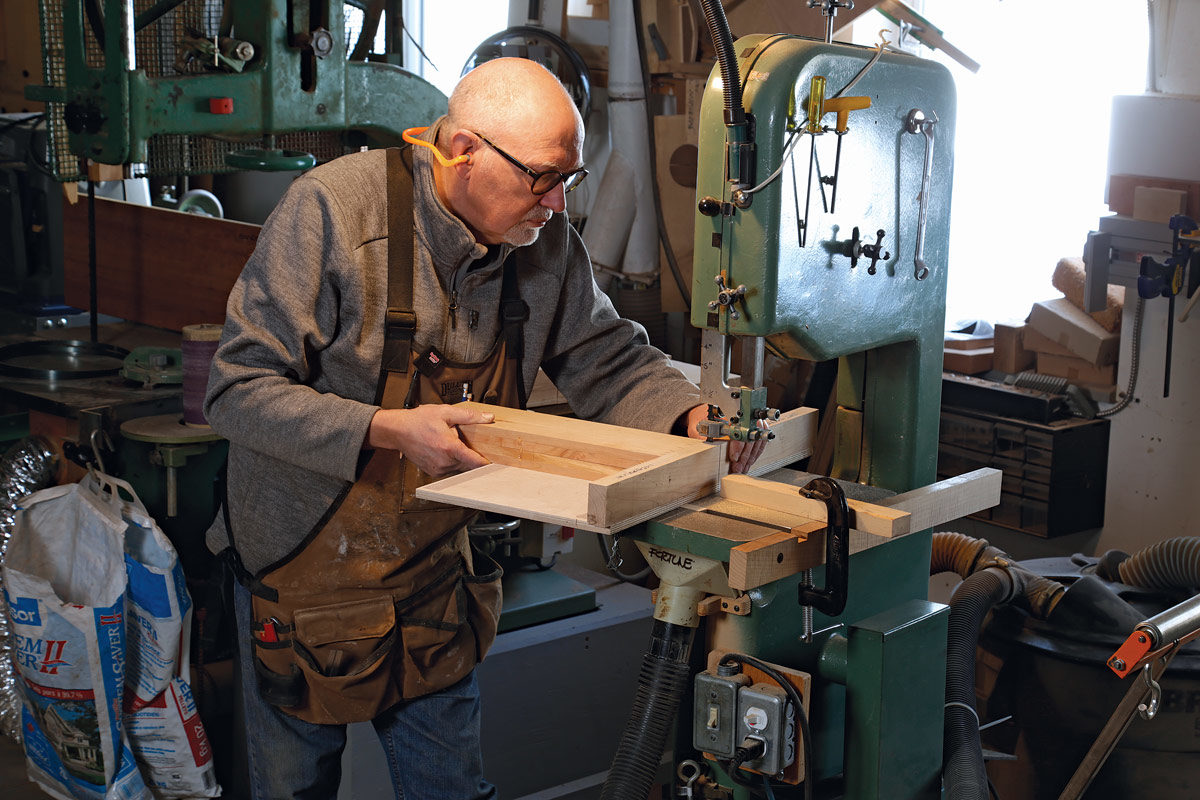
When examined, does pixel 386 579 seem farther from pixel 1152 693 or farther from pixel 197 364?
pixel 1152 693

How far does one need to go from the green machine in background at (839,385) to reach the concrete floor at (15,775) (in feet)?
5.91

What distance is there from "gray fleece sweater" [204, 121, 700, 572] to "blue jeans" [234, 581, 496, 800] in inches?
9.0

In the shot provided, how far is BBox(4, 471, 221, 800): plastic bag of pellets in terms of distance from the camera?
2551 millimetres

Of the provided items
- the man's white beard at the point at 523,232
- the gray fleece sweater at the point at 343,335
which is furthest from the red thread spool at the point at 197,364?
the man's white beard at the point at 523,232

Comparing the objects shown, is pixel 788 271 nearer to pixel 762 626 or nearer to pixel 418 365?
pixel 762 626

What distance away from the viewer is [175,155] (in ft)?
8.52

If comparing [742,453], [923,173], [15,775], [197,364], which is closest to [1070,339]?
[923,173]

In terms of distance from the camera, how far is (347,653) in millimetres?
1829

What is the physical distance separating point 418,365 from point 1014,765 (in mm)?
1355

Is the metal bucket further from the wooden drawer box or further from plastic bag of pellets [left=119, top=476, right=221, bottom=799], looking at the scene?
plastic bag of pellets [left=119, top=476, right=221, bottom=799]

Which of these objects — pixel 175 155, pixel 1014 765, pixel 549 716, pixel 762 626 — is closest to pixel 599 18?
pixel 175 155

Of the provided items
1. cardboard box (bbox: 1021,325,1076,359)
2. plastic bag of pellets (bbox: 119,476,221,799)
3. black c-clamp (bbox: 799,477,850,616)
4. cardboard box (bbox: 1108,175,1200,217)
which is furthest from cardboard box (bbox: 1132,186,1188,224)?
plastic bag of pellets (bbox: 119,476,221,799)

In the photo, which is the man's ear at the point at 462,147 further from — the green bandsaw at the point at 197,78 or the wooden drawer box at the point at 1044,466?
the wooden drawer box at the point at 1044,466

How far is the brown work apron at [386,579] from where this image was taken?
1.78m
